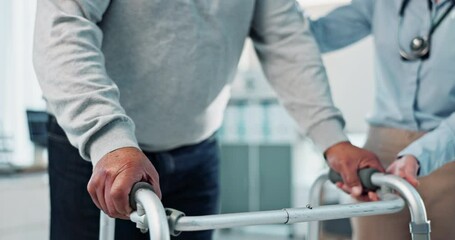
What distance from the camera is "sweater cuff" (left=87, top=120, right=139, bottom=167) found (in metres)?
0.74

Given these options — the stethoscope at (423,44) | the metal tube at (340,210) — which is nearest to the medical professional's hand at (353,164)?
the metal tube at (340,210)

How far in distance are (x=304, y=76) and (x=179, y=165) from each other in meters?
0.35

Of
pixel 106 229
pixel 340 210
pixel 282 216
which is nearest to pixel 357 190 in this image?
pixel 340 210

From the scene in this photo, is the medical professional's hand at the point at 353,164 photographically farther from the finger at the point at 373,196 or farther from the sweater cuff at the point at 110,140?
the sweater cuff at the point at 110,140

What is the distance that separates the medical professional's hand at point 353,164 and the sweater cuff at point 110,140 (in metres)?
→ 0.49

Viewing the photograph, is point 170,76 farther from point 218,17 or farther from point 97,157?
point 97,157

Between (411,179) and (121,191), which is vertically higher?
(121,191)

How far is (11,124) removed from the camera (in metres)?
3.19

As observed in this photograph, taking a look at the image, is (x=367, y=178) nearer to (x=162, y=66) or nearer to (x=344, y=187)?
(x=344, y=187)

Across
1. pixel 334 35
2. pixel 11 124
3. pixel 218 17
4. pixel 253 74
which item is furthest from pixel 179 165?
pixel 253 74

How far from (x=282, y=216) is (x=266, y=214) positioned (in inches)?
1.1

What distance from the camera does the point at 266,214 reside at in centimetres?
73

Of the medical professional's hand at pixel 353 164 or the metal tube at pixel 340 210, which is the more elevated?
the metal tube at pixel 340 210

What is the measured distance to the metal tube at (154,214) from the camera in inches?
25.3
